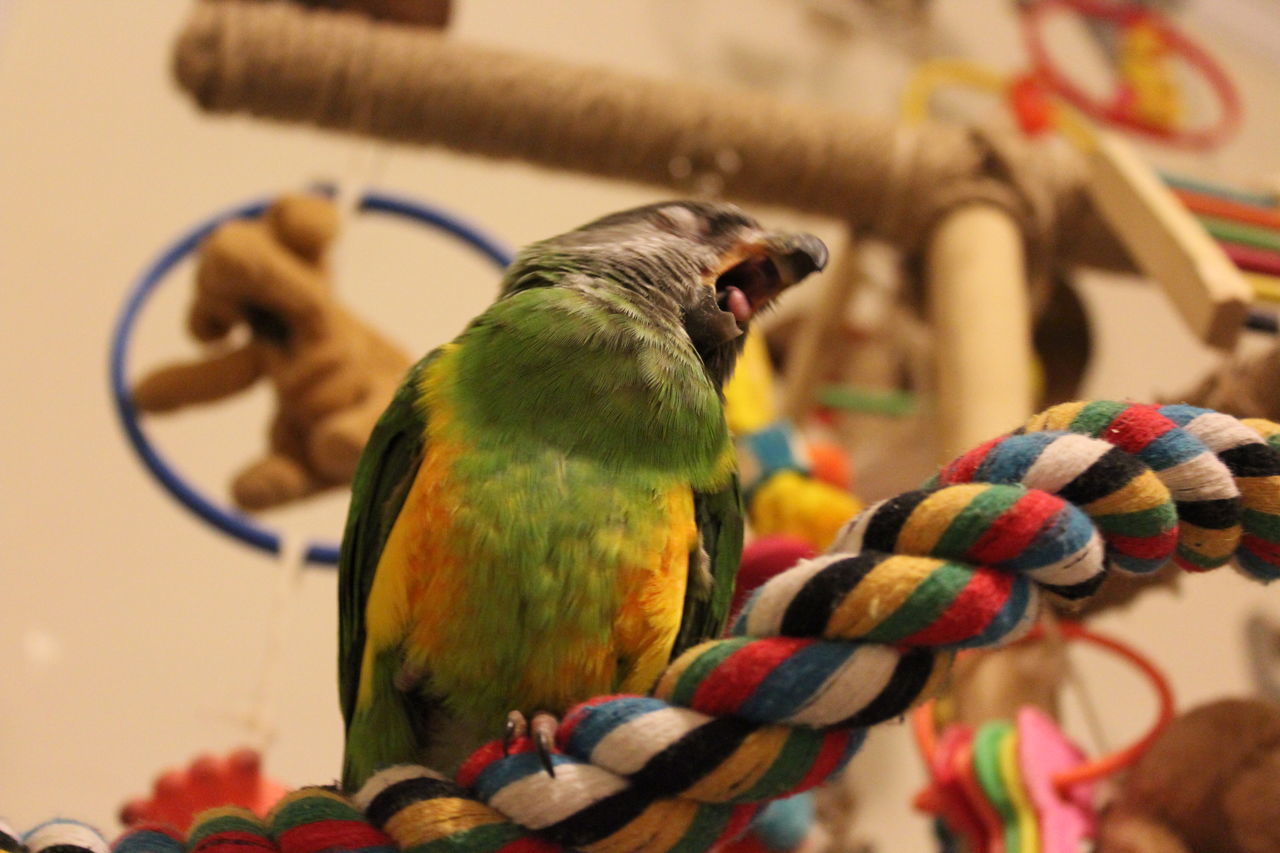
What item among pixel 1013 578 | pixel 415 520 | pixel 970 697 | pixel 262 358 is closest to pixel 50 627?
pixel 262 358

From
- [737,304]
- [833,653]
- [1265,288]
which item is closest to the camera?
[833,653]

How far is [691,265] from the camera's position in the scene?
2.28ft

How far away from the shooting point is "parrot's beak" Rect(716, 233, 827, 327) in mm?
694

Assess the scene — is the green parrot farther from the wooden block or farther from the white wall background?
the white wall background

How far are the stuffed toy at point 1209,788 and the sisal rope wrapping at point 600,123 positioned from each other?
0.75 m

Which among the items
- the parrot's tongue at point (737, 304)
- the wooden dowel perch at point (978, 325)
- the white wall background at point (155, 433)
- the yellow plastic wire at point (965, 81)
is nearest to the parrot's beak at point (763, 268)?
the parrot's tongue at point (737, 304)

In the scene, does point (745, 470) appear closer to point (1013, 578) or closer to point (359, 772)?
point (359, 772)

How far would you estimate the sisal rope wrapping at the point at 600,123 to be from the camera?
126 cm

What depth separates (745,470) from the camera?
3.44 ft

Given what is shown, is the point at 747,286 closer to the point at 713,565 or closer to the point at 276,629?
the point at 713,565

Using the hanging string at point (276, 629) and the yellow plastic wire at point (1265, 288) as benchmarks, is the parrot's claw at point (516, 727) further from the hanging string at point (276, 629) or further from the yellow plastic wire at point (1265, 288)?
the yellow plastic wire at point (1265, 288)

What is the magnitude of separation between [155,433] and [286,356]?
75 centimetres

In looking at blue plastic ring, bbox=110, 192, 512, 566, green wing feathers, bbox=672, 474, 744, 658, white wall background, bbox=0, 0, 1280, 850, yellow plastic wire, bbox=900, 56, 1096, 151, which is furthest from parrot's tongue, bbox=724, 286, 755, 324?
yellow plastic wire, bbox=900, 56, 1096, 151

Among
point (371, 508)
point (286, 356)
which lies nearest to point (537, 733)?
point (371, 508)
